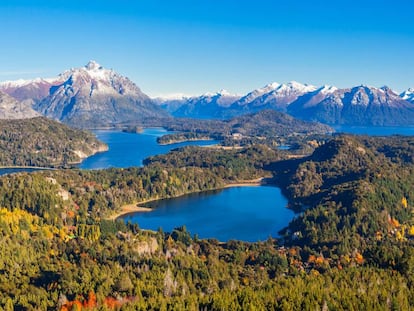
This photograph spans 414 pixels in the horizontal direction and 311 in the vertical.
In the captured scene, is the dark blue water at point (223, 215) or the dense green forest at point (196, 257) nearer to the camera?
the dense green forest at point (196, 257)

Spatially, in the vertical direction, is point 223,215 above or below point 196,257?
below

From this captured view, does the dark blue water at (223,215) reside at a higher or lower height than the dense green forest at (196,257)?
lower

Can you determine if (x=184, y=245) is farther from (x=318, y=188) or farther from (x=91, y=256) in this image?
(x=318, y=188)

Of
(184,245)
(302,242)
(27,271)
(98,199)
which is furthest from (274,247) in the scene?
(98,199)

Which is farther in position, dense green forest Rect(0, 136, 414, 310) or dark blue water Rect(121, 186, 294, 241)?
dark blue water Rect(121, 186, 294, 241)
